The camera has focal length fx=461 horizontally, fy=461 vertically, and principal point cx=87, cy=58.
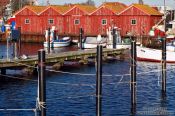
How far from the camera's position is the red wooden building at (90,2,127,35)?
7350cm

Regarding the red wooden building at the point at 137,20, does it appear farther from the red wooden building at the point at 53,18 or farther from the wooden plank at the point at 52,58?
the wooden plank at the point at 52,58

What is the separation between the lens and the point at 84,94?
101ft

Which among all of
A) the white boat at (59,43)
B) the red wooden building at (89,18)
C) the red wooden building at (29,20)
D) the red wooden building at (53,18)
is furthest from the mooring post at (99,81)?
the red wooden building at (29,20)

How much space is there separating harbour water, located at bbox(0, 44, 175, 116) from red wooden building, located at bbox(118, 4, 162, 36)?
2888 cm

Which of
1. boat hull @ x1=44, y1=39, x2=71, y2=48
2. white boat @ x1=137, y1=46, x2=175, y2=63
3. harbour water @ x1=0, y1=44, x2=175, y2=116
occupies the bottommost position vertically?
harbour water @ x1=0, y1=44, x2=175, y2=116

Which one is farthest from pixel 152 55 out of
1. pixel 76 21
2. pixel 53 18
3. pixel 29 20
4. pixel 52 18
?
pixel 29 20

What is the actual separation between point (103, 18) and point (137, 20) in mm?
5817

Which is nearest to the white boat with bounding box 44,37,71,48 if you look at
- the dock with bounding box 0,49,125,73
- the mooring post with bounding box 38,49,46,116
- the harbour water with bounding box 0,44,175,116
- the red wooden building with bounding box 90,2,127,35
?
the red wooden building with bounding box 90,2,127,35

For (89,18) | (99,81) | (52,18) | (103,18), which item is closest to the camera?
(99,81)

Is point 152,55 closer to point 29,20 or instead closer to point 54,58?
point 54,58

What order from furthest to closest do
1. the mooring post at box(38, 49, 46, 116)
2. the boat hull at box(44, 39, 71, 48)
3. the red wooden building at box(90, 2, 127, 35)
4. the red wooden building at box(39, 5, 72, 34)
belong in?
the red wooden building at box(39, 5, 72, 34), the red wooden building at box(90, 2, 127, 35), the boat hull at box(44, 39, 71, 48), the mooring post at box(38, 49, 46, 116)

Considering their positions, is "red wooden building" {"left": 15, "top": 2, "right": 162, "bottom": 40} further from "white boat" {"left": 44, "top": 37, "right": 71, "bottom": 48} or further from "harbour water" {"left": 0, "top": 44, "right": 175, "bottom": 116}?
"harbour water" {"left": 0, "top": 44, "right": 175, "bottom": 116}

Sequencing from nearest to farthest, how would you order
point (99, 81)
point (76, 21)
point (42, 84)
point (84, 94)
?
1. point (42, 84)
2. point (99, 81)
3. point (84, 94)
4. point (76, 21)

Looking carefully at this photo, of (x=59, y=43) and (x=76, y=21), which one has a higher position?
(x=76, y=21)
